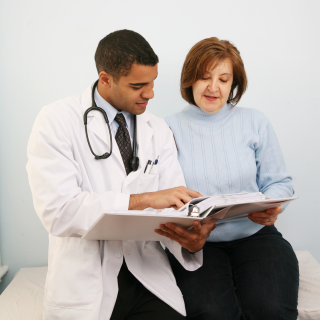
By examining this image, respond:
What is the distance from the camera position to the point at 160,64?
1.91m

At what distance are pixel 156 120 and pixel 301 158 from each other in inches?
40.2

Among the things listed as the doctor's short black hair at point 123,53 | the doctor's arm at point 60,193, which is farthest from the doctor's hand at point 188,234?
the doctor's short black hair at point 123,53

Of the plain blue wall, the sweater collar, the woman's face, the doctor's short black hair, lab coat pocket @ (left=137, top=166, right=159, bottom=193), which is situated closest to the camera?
the doctor's short black hair

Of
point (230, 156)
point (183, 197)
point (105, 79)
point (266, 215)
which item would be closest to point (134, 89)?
point (105, 79)

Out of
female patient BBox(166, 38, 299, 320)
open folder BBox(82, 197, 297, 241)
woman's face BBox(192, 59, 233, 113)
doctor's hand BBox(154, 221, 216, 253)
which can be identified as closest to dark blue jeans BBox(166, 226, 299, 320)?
female patient BBox(166, 38, 299, 320)

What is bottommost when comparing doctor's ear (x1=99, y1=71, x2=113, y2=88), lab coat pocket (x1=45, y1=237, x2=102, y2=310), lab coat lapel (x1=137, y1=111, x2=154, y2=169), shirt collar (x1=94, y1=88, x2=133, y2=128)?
lab coat pocket (x1=45, y1=237, x2=102, y2=310)

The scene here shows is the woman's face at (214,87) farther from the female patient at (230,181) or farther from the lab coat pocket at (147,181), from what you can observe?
the lab coat pocket at (147,181)

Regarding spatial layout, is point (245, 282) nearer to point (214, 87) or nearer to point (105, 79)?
point (214, 87)

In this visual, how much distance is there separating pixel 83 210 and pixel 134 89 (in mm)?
504

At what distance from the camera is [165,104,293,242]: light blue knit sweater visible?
5.16 ft

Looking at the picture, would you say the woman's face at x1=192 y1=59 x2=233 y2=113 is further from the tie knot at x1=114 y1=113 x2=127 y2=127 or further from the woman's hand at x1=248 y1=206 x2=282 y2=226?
the woman's hand at x1=248 y1=206 x2=282 y2=226

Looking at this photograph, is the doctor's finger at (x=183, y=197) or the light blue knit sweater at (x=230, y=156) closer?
the doctor's finger at (x=183, y=197)

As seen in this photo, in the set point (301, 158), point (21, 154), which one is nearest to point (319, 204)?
point (301, 158)

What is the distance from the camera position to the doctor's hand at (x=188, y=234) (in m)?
1.11
